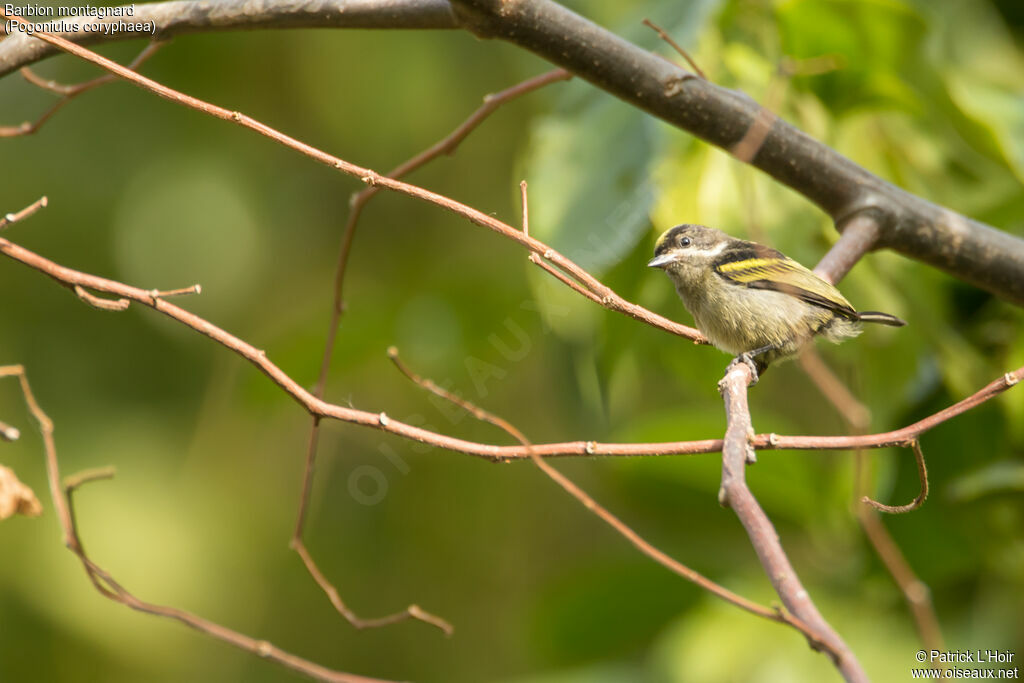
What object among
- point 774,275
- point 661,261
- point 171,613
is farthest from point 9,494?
point 774,275

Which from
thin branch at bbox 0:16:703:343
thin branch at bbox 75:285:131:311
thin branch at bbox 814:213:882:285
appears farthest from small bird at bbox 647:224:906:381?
thin branch at bbox 75:285:131:311

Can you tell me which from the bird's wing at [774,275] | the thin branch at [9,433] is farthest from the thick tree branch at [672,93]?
the thin branch at [9,433]

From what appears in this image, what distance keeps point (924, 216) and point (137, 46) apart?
4.10m

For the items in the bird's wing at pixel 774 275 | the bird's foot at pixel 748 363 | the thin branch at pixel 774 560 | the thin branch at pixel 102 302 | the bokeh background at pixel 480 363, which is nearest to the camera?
the thin branch at pixel 774 560

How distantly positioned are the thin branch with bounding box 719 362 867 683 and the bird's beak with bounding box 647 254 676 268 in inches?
47.4

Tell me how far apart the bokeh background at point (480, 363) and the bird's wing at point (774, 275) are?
9 centimetres

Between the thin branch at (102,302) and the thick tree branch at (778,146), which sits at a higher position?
the thick tree branch at (778,146)

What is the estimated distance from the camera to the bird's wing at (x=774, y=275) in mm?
2070

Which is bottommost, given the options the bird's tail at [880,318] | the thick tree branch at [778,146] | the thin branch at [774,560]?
the thin branch at [774,560]

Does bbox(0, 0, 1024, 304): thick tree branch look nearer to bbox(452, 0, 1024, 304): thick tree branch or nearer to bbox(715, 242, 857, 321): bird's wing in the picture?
bbox(452, 0, 1024, 304): thick tree branch

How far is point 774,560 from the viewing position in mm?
902

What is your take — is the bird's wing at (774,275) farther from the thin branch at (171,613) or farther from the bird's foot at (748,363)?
the thin branch at (171,613)

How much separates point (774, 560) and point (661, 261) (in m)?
1.49

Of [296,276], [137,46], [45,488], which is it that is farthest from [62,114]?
[45,488]
